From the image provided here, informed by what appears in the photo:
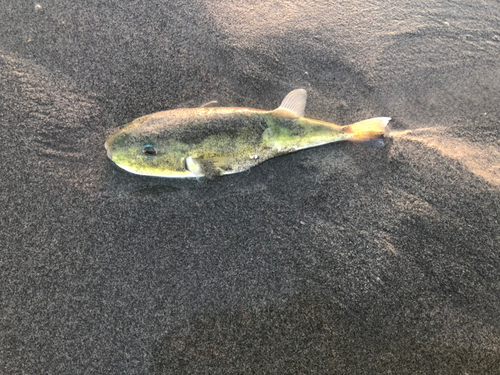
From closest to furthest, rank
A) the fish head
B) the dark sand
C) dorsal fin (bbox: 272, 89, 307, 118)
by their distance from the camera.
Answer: the dark sand, the fish head, dorsal fin (bbox: 272, 89, 307, 118)

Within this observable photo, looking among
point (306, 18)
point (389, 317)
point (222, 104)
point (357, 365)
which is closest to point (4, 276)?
point (222, 104)

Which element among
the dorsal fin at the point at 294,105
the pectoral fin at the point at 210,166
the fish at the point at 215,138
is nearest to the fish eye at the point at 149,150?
the fish at the point at 215,138

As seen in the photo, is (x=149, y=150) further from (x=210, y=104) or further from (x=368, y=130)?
(x=368, y=130)

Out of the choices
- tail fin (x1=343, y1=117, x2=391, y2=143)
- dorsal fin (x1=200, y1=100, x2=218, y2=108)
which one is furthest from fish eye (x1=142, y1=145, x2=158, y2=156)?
tail fin (x1=343, y1=117, x2=391, y2=143)

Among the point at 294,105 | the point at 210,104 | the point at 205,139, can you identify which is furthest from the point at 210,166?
the point at 294,105

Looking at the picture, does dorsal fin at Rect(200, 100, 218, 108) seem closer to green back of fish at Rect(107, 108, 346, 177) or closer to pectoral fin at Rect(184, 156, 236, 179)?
green back of fish at Rect(107, 108, 346, 177)
